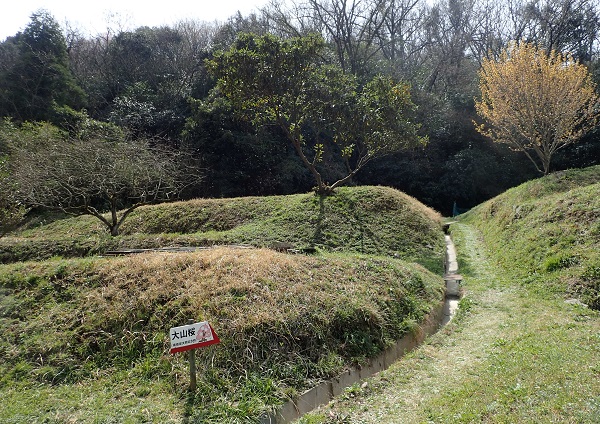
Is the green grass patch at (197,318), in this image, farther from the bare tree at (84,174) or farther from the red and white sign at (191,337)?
the bare tree at (84,174)

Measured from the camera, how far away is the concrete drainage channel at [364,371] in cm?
429

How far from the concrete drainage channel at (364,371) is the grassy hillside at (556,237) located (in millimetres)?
1880

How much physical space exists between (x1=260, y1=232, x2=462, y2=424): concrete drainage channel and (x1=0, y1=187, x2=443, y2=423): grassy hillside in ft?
0.40

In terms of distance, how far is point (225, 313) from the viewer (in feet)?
17.5

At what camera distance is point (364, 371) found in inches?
208

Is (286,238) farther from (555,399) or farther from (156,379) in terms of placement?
(555,399)

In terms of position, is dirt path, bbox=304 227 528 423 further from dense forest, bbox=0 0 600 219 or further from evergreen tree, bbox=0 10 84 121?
evergreen tree, bbox=0 10 84 121

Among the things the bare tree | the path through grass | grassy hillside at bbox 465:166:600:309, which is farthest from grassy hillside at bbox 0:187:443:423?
the bare tree

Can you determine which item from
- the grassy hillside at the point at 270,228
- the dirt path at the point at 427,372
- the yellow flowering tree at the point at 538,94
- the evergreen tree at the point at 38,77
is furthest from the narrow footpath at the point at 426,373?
the evergreen tree at the point at 38,77

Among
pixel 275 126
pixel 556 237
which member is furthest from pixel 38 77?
pixel 556 237

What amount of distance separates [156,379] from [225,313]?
44.4 inches

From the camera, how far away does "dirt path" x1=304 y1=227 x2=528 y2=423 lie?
4070mm

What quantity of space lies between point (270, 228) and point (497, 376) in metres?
8.27

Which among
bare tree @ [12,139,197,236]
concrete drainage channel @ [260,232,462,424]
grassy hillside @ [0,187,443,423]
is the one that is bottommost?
concrete drainage channel @ [260,232,462,424]
